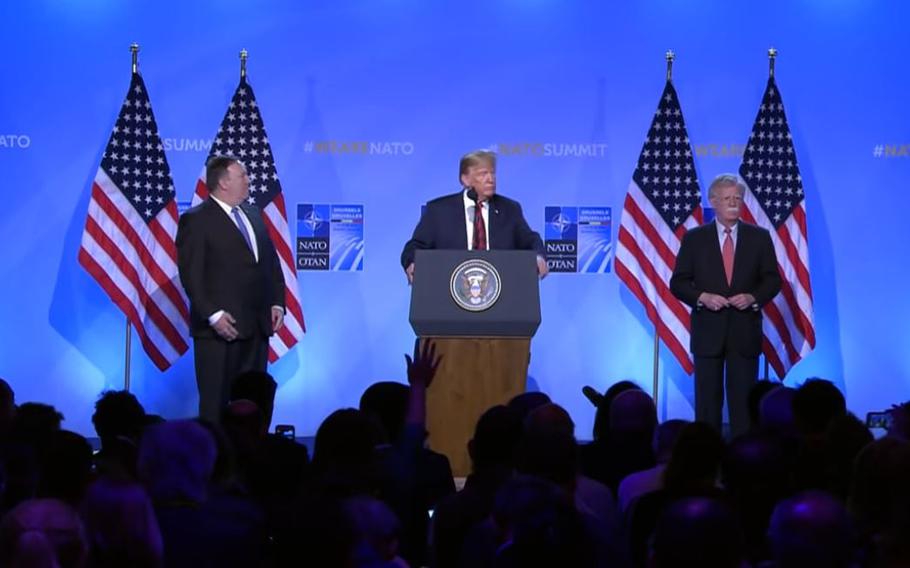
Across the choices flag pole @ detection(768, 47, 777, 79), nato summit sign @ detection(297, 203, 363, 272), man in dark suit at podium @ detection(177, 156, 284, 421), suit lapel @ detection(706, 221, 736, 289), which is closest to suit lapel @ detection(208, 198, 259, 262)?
man in dark suit at podium @ detection(177, 156, 284, 421)

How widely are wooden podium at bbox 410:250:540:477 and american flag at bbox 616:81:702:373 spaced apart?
8.56 ft

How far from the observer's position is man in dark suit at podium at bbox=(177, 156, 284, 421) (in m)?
7.11

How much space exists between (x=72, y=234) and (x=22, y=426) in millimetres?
5214

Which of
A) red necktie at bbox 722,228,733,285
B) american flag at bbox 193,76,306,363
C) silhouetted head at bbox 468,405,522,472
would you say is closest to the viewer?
silhouetted head at bbox 468,405,522,472

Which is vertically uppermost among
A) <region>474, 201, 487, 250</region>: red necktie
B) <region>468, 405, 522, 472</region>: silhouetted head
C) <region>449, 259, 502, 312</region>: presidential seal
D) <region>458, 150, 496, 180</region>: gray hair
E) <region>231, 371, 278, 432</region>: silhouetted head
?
<region>458, 150, 496, 180</region>: gray hair

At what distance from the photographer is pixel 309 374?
926 cm

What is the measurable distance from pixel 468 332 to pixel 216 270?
157 centimetres

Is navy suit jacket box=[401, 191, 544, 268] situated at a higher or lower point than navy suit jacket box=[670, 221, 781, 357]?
higher

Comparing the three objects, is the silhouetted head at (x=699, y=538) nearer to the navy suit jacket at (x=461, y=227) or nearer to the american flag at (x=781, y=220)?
the navy suit jacket at (x=461, y=227)

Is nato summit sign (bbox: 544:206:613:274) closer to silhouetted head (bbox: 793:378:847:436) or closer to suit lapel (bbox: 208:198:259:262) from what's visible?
suit lapel (bbox: 208:198:259:262)

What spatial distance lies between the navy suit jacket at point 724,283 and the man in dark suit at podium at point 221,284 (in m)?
2.43

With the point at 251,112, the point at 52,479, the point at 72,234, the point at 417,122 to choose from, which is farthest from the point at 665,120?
the point at 52,479

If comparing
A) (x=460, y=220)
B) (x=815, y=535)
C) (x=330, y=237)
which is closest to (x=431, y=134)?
(x=330, y=237)

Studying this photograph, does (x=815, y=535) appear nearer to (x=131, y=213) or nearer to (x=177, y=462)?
(x=177, y=462)
